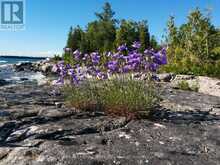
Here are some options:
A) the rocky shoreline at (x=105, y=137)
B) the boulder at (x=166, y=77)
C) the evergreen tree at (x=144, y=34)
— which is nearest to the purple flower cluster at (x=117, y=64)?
the rocky shoreline at (x=105, y=137)

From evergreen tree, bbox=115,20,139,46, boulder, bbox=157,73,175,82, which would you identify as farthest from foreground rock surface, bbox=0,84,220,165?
evergreen tree, bbox=115,20,139,46

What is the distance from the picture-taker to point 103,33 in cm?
7462

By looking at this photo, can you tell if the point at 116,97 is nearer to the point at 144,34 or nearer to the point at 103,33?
the point at 144,34

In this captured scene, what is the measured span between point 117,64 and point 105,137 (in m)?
2.24

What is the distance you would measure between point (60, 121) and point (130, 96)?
134 cm

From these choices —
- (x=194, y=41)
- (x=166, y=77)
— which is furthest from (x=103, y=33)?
(x=166, y=77)

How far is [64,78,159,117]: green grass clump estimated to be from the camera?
681 cm

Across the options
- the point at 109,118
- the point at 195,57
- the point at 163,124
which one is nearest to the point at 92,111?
the point at 109,118

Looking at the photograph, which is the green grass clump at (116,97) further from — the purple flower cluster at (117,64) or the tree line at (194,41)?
the tree line at (194,41)

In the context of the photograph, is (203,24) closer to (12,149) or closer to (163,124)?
(163,124)

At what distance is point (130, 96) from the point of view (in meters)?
6.88

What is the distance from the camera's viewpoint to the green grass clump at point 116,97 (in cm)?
681

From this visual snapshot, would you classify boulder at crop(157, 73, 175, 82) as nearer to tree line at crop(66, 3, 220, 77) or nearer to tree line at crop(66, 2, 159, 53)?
tree line at crop(66, 3, 220, 77)

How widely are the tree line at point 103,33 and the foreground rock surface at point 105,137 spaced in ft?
165
